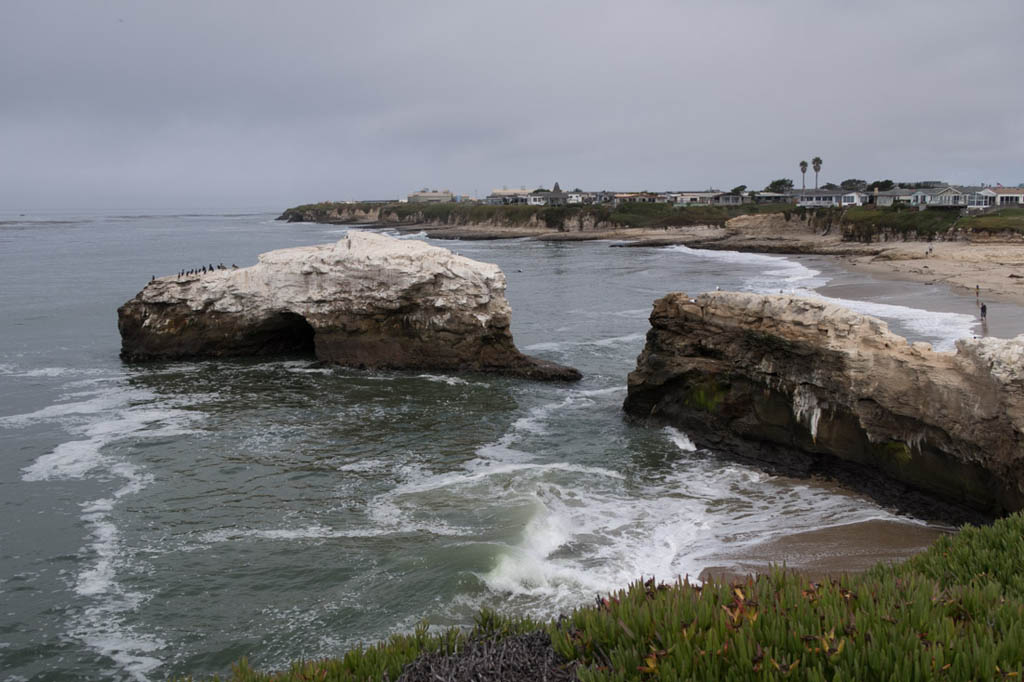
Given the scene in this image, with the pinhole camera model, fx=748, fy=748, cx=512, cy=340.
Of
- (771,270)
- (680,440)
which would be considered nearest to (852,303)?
(771,270)

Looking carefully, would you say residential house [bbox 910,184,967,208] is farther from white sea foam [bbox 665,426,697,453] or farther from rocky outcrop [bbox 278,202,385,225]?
rocky outcrop [bbox 278,202,385,225]

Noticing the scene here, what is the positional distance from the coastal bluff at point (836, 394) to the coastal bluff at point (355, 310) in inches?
239

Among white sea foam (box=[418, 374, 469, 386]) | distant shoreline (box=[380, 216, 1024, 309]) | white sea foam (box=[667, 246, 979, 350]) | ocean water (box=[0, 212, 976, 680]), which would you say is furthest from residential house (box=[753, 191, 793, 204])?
white sea foam (box=[418, 374, 469, 386])

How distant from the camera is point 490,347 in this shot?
24.5 m

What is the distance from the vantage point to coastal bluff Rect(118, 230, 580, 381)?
79.6 feet

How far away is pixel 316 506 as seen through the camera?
13922mm

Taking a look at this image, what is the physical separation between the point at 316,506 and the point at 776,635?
1035cm

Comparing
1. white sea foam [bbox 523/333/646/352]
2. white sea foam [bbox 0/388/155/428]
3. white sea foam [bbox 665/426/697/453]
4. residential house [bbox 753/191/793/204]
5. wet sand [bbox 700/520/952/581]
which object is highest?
residential house [bbox 753/191/793/204]

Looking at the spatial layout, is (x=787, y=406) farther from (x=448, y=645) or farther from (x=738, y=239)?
(x=738, y=239)

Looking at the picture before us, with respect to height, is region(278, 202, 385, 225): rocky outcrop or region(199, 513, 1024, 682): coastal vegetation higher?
region(278, 202, 385, 225): rocky outcrop

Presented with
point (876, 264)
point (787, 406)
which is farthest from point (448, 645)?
point (876, 264)

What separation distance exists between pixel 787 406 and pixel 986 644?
A: 11.2m

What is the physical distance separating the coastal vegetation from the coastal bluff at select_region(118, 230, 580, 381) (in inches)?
689

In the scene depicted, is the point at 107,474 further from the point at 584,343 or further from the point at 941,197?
the point at 941,197
